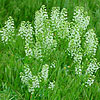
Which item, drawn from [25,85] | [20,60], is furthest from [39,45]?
[25,85]

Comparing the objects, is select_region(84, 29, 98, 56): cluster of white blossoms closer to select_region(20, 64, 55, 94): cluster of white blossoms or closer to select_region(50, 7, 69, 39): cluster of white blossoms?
select_region(50, 7, 69, 39): cluster of white blossoms

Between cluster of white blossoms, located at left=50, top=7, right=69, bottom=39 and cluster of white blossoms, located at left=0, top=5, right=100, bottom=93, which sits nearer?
cluster of white blossoms, located at left=0, top=5, right=100, bottom=93

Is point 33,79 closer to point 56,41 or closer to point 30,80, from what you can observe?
point 30,80

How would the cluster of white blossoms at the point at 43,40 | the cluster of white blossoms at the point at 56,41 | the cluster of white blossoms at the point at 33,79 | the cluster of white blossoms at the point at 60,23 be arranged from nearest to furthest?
1. the cluster of white blossoms at the point at 33,79
2. the cluster of white blossoms at the point at 56,41
3. the cluster of white blossoms at the point at 43,40
4. the cluster of white blossoms at the point at 60,23

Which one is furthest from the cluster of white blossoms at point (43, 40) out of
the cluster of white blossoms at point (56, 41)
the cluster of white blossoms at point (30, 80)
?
the cluster of white blossoms at point (30, 80)

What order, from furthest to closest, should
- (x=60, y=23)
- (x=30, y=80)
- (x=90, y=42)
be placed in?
(x=60, y=23) < (x=90, y=42) < (x=30, y=80)

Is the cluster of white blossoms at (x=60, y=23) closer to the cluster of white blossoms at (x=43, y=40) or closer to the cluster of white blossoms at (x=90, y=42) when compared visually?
the cluster of white blossoms at (x=43, y=40)

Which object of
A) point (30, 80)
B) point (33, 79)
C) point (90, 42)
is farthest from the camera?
point (90, 42)

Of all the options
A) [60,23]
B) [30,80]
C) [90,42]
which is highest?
[60,23]

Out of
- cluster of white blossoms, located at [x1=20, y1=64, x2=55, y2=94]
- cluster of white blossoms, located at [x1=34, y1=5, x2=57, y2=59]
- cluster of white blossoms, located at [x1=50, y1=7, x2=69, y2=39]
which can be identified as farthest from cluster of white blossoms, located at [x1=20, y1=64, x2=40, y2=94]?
cluster of white blossoms, located at [x1=50, y1=7, x2=69, y2=39]

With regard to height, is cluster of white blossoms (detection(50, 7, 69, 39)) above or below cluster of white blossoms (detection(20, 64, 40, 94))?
above

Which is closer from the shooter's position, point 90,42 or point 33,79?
point 33,79

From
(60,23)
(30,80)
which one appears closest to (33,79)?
(30,80)

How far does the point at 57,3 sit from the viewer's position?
580cm
